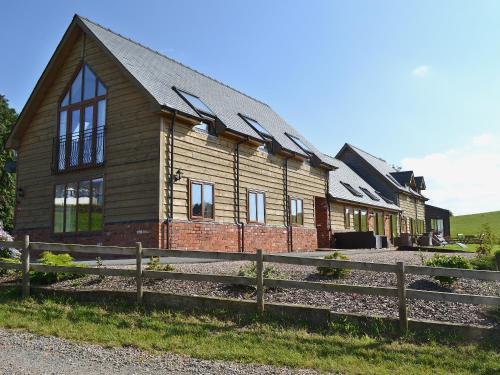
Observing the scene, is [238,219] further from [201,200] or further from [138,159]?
[138,159]

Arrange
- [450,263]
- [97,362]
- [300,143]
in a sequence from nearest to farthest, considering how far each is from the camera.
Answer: [97,362] → [450,263] → [300,143]

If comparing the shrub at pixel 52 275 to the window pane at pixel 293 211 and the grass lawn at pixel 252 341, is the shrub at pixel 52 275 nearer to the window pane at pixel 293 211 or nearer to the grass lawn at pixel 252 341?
the grass lawn at pixel 252 341

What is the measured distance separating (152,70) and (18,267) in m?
11.5

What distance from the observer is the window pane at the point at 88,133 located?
1889 centimetres

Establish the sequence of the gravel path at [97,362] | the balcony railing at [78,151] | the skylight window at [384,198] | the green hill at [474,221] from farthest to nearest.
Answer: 1. the green hill at [474,221]
2. the skylight window at [384,198]
3. the balcony railing at [78,151]
4. the gravel path at [97,362]

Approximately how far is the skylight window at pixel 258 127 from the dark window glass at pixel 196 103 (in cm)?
323

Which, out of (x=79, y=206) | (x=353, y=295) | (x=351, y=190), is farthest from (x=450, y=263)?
(x=351, y=190)

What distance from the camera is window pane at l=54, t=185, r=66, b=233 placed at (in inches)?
762

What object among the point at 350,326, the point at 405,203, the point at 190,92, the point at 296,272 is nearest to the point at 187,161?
the point at 190,92

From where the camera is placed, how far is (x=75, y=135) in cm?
1952

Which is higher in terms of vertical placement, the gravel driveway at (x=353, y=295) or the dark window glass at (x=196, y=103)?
the dark window glass at (x=196, y=103)

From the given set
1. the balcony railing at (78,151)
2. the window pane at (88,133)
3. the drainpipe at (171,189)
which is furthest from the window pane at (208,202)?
the window pane at (88,133)

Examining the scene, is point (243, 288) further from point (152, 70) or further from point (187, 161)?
point (152, 70)

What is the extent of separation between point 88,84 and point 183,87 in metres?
3.87
